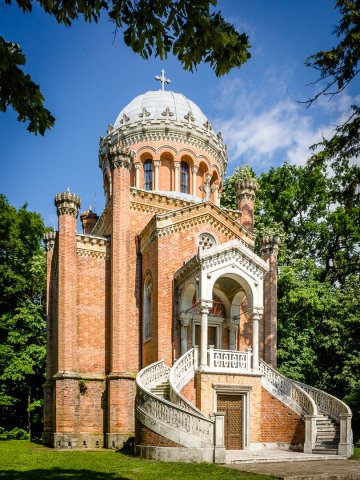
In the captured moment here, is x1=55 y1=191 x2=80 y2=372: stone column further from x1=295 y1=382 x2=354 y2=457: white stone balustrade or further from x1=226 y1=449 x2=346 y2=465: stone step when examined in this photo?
x1=295 y1=382 x2=354 y2=457: white stone balustrade

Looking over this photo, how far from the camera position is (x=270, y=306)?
2811 centimetres

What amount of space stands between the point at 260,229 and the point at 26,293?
1622cm

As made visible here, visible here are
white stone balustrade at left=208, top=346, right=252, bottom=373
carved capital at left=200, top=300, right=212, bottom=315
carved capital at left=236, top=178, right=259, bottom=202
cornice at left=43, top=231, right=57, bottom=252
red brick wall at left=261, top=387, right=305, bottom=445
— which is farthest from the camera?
carved capital at left=236, top=178, right=259, bottom=202

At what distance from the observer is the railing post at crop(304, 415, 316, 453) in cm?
2066

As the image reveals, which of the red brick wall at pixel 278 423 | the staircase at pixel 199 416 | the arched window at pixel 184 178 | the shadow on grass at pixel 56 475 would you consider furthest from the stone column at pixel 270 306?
the shadow on grass at pixel 56 475

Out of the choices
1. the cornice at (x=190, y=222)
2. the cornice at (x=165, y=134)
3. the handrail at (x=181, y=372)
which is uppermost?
the cornice at (x=165, y=134)

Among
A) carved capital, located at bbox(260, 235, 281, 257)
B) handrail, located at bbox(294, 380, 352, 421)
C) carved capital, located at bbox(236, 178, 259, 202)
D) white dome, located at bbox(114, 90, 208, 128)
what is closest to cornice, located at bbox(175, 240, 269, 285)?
handrail, located at bbox(294, 380, 352, 421)

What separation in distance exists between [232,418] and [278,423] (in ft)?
6.11

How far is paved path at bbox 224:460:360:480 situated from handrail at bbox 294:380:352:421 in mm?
3326

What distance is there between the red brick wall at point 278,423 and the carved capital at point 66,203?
11.6m

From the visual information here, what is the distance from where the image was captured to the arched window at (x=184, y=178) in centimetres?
3200

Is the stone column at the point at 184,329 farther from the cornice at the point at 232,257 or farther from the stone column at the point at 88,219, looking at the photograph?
the stone column at the point at 88,219

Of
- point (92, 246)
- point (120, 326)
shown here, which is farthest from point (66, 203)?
point (120, 326)

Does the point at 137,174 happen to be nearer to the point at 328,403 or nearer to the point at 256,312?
the point at 256,312
